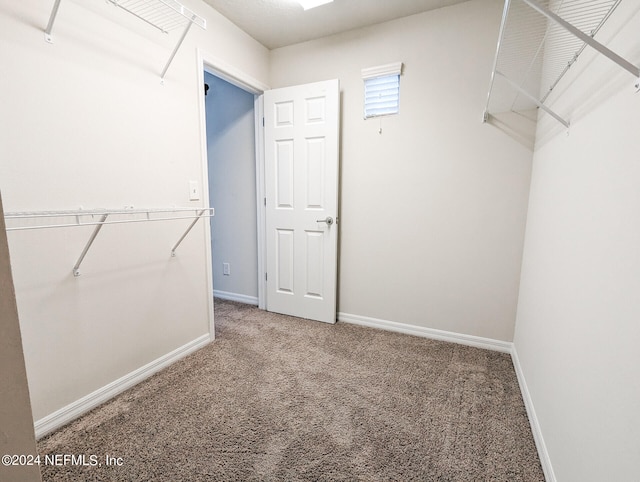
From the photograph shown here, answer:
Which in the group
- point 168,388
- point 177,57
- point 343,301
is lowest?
point 168,388

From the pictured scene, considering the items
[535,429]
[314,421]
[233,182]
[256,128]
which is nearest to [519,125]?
[535,429]

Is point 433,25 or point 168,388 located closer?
point 168,388

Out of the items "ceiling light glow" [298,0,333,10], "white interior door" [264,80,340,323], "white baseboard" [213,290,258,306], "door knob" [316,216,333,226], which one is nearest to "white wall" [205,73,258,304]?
"white baseboard" [213,290,258,306]

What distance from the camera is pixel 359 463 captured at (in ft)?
4.25

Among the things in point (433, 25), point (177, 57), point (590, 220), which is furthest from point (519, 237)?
point (177, 57)

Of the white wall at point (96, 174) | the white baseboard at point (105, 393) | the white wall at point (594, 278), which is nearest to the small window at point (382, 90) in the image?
the white wall at point (594, 278)

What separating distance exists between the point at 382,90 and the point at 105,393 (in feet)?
9.20

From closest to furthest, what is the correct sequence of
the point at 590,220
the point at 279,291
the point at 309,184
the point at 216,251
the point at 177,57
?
the point at 590,220 → the point at 177,57 → the point at 309,184 → the point at 279,291 → the point at 216,251

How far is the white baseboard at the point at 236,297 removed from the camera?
3.25 metres

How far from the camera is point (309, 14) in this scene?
227 cm

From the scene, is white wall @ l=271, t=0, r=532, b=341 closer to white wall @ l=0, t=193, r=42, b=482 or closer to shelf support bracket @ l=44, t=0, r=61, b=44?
shelf support bracket @ l=44, t=0, r=61, b=44

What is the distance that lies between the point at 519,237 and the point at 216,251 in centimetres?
292

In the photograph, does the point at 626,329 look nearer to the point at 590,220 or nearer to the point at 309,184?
the point at 590,220

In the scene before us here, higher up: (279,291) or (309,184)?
(309,184)
